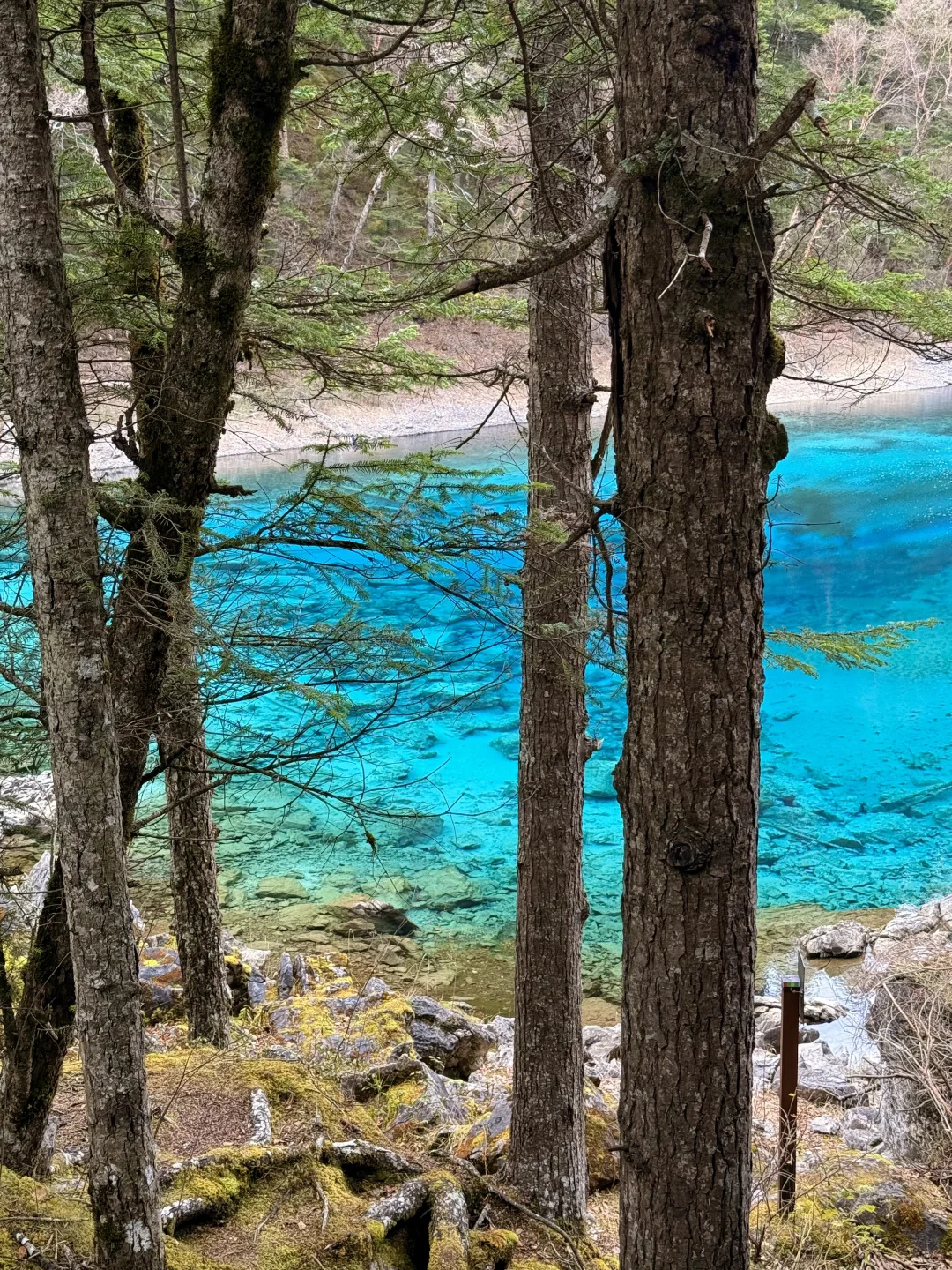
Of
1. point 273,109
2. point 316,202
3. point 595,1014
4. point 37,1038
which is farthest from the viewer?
point 316,202

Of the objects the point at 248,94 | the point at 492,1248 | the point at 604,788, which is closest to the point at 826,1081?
the point at 492,1248

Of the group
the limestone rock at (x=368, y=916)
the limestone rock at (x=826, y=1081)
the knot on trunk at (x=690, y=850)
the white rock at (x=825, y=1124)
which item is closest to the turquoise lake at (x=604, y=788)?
the limestone rock at (x=368, y=916)

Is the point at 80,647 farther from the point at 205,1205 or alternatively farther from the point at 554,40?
the point at 554,40

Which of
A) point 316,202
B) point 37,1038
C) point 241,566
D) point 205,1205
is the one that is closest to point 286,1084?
point 205,1205

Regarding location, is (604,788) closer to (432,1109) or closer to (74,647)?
(432,1109)

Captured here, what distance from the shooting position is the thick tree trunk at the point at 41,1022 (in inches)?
134

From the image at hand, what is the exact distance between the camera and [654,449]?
2.62m

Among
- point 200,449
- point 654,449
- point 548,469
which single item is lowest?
point 654,449

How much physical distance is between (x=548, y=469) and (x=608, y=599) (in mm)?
1702

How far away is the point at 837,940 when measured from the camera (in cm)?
860

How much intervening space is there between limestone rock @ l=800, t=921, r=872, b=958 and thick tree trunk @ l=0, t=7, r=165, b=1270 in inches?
275

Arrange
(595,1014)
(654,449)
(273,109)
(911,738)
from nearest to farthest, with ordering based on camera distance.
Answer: (654,449)
(273,109)
(595,1014)
(911,738)

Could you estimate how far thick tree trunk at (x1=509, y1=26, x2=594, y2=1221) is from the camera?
466cm

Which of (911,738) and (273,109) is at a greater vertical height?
(273,109)
